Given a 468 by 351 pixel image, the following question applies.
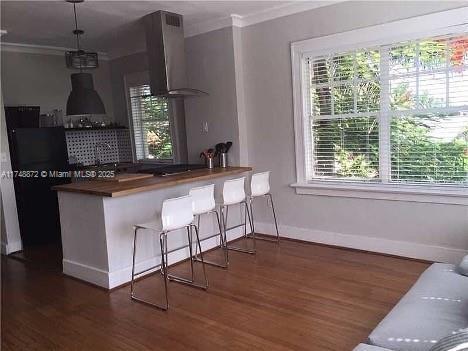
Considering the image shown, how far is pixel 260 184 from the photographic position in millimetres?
4285

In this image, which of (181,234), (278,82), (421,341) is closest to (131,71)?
(278,82)

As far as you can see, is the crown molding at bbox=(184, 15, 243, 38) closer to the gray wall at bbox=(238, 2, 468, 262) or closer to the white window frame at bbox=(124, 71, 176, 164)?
the gray wall at bbox=(238, 2, 468, 262)

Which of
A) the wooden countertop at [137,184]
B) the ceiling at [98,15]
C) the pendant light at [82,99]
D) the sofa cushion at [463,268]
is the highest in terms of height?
the ceiling at [98,15]

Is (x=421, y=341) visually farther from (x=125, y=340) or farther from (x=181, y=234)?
(x=181, y=234)

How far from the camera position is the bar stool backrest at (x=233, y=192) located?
3.94 metres

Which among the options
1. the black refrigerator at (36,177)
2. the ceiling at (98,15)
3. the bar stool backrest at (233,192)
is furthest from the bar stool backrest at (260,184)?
the black refrigerator at (36,177)

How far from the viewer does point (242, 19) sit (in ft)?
14.9

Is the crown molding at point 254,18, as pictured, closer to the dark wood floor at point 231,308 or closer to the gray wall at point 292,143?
the gray wall at point 292,143

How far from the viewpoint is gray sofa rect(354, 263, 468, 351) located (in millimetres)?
1699

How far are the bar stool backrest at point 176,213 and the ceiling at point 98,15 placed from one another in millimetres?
2045

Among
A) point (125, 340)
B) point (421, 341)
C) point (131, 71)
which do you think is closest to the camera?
point (421, 341)

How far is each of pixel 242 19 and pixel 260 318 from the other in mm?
3312

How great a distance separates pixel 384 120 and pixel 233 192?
1621mm

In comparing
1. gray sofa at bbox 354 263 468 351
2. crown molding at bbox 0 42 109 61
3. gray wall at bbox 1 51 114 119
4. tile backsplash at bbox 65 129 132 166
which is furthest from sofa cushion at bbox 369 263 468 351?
crown molding at bbox 0 42 109 61
